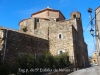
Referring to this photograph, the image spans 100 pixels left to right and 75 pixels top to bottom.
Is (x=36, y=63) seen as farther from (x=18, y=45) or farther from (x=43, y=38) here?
(x=43, y=38)

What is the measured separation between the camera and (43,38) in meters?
22.5

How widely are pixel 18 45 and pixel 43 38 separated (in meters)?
6.73

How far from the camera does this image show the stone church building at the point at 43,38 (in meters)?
15.2

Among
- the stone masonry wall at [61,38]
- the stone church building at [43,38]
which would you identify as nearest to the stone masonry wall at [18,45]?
the stone church building at [43,38]

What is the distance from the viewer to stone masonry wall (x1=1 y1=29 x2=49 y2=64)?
Result: 14.9 metres

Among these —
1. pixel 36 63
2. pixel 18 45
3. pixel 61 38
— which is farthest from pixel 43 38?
pixel 36 63

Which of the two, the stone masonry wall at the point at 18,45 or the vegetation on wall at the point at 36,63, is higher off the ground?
the stone masonry wall at the point at 18,45

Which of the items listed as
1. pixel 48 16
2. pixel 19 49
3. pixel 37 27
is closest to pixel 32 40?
pixel 19 49

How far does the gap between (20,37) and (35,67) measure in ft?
14.5

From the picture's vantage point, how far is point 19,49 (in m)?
16.5

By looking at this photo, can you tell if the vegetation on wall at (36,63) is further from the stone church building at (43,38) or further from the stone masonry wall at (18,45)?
the stone church building at (43,38)

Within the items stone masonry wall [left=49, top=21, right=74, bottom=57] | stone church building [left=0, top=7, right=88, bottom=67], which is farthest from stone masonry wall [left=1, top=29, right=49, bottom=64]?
stone masonry wall [left=49, top=21, right=74, bottom=57]

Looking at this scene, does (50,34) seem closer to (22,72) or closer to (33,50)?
(33,50)

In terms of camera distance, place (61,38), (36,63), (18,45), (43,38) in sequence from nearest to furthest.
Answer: (36,63) → (18,45) → (43,38) → (61,38)
